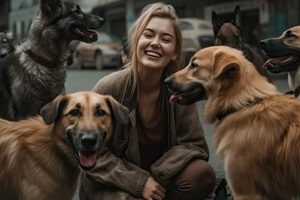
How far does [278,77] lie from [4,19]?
41025mm

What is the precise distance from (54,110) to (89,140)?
0.37 m

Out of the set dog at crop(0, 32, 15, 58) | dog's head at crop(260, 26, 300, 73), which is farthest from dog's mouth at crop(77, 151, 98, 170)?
dog at crop(0, 32, 15, 58)

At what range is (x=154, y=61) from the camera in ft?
12.9

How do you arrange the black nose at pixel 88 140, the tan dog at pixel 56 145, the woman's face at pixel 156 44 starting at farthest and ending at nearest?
1. the woman's face at pixel 156 44
2. the tan dog at pixel 56 145
3. the black nose at pixel 88 140

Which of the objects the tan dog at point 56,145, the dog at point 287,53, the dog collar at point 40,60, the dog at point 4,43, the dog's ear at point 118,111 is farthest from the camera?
the dog at point 4,43

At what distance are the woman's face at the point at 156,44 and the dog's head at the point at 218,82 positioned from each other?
204 millimetres

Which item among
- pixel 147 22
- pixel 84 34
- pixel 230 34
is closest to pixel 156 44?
pixel 147 22

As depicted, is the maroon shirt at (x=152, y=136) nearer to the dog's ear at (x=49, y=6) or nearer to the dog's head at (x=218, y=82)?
the dog's head at (x=218, y=82)

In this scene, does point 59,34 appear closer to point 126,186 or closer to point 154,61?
point 154,61

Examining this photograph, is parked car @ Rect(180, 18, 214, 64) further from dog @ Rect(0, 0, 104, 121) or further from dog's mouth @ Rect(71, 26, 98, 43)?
dog @ Rect(0, 0, 104, 121)

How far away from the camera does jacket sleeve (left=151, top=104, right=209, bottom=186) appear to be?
3.82m

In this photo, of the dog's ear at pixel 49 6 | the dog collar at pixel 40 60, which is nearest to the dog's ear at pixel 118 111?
the dog collar at pixel 40 60

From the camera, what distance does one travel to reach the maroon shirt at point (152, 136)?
401 centimetres

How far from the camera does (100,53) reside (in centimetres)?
2172
